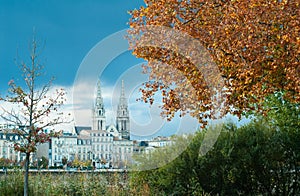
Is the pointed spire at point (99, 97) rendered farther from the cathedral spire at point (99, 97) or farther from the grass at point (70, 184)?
the grass at point (70, 184)

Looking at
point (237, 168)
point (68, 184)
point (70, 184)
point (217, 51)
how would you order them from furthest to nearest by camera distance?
point (68, 184) → point (70, 184) → point (237, 168) → point (217, 51)

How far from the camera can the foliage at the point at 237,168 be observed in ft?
41.7

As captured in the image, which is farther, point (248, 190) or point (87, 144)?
point (87, 144)

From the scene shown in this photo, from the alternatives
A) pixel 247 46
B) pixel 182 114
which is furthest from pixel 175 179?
pixel 247 46

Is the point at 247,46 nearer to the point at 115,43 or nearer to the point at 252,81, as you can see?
the point at 252,81

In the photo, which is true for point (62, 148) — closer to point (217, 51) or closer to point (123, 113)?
point (123, 113)

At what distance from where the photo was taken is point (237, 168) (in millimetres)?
12930

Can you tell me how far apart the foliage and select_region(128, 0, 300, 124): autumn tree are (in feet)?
3.56

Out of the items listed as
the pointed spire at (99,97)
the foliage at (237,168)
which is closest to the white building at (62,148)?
the pointed spire at (99,97)

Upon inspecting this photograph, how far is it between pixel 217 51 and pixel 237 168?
3396 mm

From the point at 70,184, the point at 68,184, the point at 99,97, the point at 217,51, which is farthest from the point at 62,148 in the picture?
the point at 217,51


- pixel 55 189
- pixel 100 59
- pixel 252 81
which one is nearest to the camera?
pixel 252 81

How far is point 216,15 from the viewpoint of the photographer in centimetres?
1170

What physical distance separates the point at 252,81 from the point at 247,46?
115cm
